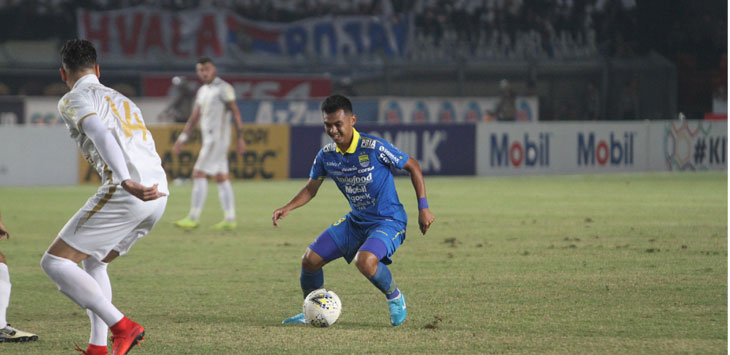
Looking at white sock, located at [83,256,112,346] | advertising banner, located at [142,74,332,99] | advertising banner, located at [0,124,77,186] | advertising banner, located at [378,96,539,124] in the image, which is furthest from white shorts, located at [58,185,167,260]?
advertising banner, located at [142,74,332,99]

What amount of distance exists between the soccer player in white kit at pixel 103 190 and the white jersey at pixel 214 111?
24.5ft

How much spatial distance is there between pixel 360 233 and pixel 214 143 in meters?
6.49

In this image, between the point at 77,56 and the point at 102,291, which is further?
the point at 102,291

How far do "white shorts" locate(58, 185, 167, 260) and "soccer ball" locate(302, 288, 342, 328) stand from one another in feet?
4.81

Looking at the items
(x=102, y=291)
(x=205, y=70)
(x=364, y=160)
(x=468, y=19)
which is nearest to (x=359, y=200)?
(x=364, y=160)

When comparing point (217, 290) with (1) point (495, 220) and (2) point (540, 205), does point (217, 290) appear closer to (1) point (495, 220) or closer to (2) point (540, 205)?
(1) point (495, 220)

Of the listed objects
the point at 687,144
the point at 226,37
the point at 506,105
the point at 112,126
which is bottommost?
the point at 687,144

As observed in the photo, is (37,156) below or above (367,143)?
below

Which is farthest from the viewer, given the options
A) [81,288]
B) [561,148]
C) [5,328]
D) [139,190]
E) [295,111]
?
[295,111]

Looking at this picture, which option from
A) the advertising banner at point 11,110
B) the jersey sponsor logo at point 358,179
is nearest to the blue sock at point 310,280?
the jersey sponsor logo at point 358,179

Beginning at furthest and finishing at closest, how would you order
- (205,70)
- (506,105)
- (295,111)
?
(506,105) → (295,111) → (205,70)

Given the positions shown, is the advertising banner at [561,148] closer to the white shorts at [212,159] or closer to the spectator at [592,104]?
the spectator at [592,104]

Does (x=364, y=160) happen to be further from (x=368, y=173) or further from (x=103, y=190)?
(x=103, y=190)

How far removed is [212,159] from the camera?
12.7m
